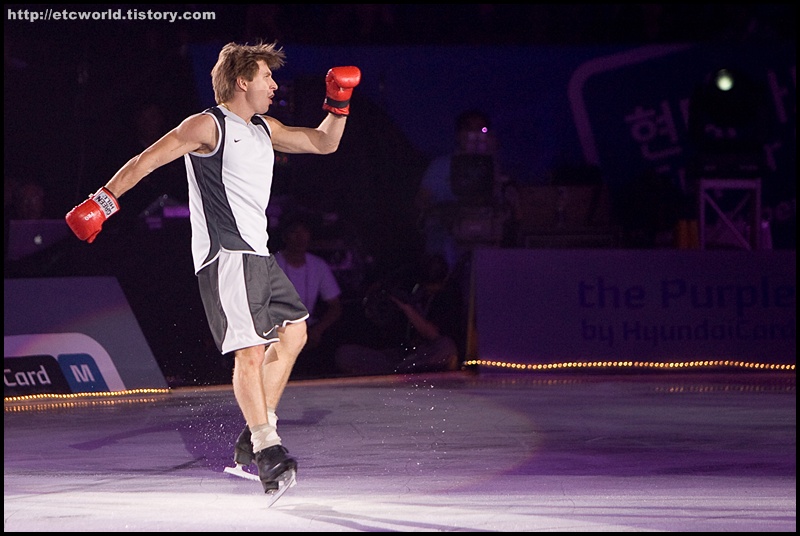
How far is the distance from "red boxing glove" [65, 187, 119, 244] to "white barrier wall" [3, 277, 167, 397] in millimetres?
4409

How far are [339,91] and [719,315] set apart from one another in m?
5.76

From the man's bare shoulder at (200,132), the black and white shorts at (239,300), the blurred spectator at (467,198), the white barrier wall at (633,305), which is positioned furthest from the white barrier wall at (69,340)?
the man's bare shoulder at (200,132)

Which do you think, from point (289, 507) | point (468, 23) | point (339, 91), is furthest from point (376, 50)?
point (289, 507)

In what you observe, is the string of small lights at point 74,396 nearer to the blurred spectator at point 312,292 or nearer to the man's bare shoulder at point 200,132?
the blurred spectator at point 312,292

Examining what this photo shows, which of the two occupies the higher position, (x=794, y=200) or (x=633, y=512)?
(x=633, y=512)

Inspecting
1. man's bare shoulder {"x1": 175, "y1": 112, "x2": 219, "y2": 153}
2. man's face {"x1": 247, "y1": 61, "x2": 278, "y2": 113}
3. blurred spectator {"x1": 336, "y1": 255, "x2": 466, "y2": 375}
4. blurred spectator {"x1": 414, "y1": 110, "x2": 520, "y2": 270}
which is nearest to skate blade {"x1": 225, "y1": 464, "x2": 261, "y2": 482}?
man's bare shoulder {"x1": 175, "y1": 112, "x2": 219, "y2": 153}

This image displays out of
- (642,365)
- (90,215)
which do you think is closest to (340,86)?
(90,215)

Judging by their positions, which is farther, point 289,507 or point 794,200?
point 794,200

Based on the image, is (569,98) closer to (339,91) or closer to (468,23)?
(468,23)

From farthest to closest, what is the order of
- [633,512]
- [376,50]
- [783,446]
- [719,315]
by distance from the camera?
[376,50]
[719,315]
[783,446]
[633,512]

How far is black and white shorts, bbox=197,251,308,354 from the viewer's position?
15.1ft

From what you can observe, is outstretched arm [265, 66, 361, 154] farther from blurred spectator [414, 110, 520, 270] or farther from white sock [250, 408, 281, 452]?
blurred spectator [414, 110, 520, 270]

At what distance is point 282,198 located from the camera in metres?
11.1

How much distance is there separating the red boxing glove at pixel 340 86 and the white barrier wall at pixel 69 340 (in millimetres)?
4258
